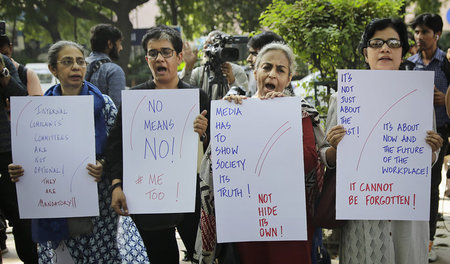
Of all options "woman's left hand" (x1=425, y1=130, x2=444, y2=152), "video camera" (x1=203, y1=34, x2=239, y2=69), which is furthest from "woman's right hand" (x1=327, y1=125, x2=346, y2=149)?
"video camera" (x1=203, y1=34, x2=239, y2=69)

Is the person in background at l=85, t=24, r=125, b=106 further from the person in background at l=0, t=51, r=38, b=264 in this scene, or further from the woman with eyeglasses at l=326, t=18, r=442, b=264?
the woman with eyeglasses at l=326, t=18, r=442, b=264

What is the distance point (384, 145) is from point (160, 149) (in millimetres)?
1229

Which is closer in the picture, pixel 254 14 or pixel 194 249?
pixel 194 249

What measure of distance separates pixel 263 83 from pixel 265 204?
690 millimetres

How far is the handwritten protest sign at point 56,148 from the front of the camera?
3221 millimetres

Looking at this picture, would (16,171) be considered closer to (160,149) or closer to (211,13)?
(160,149)

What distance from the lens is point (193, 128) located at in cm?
303

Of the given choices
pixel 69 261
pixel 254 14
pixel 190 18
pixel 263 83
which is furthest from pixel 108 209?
pixel 190 18

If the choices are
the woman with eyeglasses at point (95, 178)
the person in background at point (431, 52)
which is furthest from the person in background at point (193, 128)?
the person in background at point (431, 52)

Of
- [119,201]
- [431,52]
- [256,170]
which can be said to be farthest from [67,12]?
[256,170]

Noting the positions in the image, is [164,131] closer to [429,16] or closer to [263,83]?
[263,83]

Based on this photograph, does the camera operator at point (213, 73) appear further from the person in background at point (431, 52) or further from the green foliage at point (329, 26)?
the person in background at point (431, 52)

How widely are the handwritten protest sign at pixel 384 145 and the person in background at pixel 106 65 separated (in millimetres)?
2346

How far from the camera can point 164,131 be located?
10.0ft
